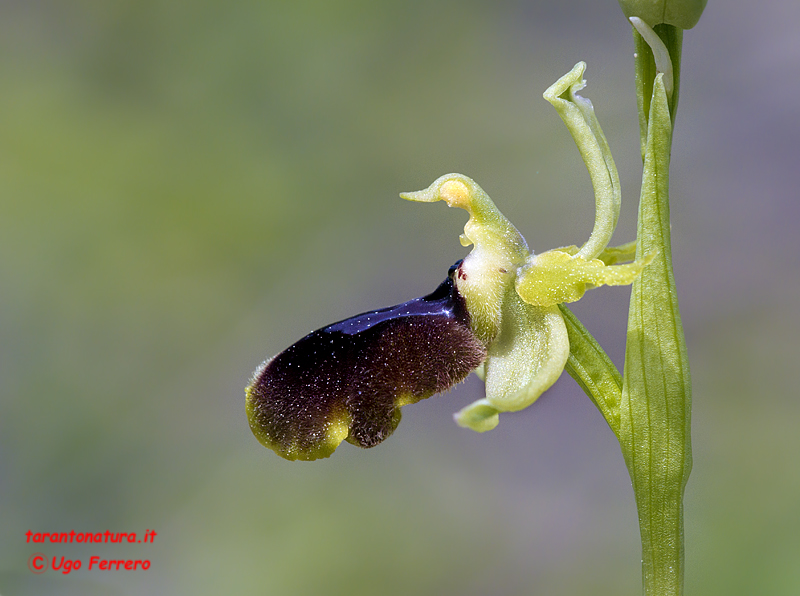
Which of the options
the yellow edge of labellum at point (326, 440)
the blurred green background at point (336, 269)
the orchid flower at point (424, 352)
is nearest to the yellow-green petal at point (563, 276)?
the orchid flower at point (424, 352)

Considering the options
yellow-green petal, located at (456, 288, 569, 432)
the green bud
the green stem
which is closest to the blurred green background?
the green stem

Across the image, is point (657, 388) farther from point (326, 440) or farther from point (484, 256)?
point (326, 440)

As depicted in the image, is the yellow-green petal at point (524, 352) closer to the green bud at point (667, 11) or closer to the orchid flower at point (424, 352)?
the orchid flower at point (424, 352)

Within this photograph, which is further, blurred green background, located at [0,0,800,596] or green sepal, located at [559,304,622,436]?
blurred green background, located at [0,0,800,596]

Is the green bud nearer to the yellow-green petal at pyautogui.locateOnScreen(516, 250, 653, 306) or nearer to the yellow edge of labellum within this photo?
the yellow-green petal at pyautogui.locateOnScreen(516, 250, 653, 306)

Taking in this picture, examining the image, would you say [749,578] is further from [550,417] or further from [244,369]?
Answer: [244,369]

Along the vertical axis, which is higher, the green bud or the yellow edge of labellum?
the green bud
